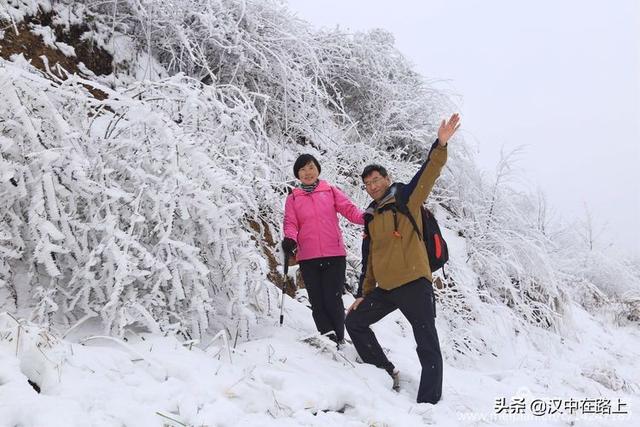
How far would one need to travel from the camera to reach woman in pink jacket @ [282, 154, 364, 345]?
12.7ft

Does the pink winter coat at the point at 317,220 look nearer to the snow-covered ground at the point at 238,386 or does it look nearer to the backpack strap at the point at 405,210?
the backpack strap at the point at 405,210

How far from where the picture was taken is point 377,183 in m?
3.66

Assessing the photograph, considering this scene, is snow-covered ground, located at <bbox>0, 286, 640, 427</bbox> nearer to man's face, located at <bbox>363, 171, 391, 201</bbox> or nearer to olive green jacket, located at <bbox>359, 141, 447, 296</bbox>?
olive green jacket, located at <bbox>359, 141, 447, 296</bbox>

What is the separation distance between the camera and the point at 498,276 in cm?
712

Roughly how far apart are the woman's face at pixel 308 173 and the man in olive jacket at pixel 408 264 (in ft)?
1.77

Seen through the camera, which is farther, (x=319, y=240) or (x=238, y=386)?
(x=319, y=240)

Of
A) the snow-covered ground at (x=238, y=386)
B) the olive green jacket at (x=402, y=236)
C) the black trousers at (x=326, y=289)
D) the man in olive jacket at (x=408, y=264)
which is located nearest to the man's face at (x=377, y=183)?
the man in olive jacket at (x=408, y=264)

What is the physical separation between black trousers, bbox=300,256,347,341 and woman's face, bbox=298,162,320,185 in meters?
0.65

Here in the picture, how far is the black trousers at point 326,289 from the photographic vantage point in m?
3.91

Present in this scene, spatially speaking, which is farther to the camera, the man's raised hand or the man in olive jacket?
the man in olive jacket

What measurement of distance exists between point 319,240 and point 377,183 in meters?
0.66

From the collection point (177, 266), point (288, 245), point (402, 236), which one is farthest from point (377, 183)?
point (177, 266)

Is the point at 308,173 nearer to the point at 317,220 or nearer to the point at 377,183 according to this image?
the point at 317,220

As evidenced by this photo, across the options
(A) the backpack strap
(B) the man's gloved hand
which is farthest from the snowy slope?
(A) the backpack strap
